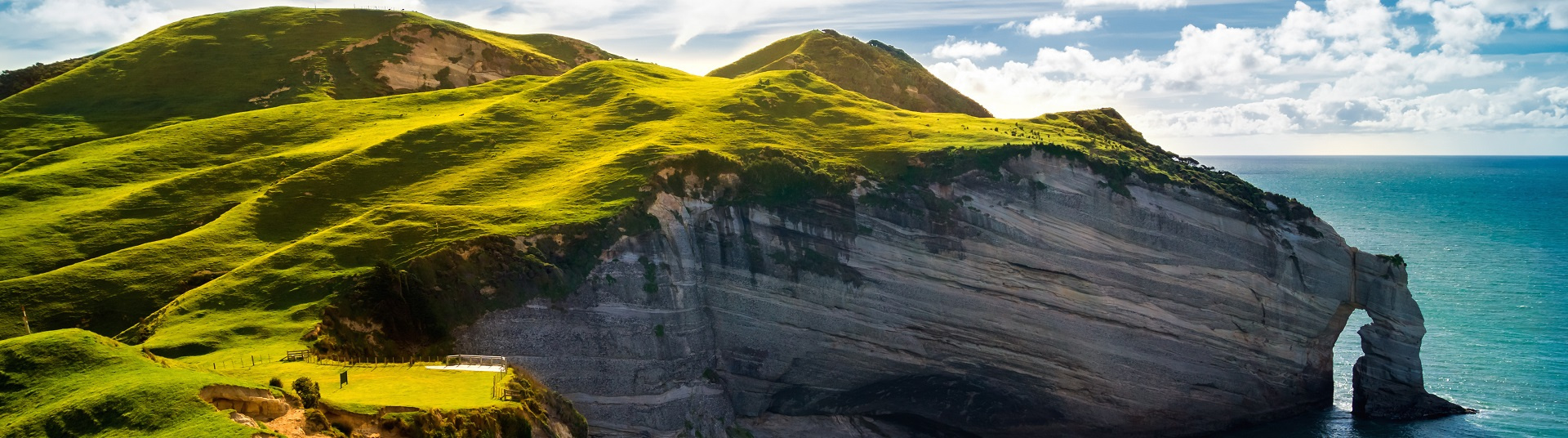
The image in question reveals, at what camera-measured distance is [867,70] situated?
9838 centimetres

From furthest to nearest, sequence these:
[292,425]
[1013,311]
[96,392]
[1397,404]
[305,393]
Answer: [1397,404]
[1013,311]
[305,393]
[292,425]
[96,392]

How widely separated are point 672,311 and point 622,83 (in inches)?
1274

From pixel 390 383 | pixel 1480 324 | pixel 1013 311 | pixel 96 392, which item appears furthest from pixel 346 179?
pixel 1480 324

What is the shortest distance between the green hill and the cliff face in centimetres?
4034

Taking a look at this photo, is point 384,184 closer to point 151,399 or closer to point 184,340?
point 184,340

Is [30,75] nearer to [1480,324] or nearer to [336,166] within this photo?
[336,166]

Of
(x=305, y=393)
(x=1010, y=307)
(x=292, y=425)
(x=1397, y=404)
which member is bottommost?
(x=1397, y=404)

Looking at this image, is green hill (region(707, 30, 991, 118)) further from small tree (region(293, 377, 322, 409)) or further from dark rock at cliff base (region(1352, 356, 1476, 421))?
small tree (region(293, 377, 322, 409))

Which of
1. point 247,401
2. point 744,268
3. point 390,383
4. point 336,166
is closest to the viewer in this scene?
point 247,401

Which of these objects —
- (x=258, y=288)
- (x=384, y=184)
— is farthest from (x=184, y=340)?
(x=384, y=184)

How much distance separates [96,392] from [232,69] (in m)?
71.7

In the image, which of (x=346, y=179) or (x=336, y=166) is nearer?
(x=346, y=179)

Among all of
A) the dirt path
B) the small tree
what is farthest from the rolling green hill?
the small tree

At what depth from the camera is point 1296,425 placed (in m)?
56.0
